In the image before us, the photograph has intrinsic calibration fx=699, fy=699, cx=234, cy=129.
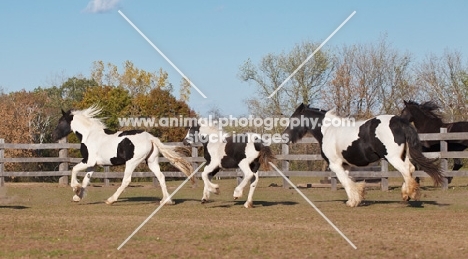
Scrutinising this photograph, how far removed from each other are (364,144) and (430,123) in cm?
636

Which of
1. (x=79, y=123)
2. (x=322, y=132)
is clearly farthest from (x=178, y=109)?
(x=322, y=132)

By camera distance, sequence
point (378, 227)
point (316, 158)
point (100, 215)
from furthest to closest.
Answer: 1. point (316, 158)
2. point (100, 215)
3. point (378, 227)

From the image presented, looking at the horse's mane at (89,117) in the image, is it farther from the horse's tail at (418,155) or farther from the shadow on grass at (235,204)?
the horse's tail at (418,155)

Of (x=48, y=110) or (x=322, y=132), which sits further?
(x=48, y=110)

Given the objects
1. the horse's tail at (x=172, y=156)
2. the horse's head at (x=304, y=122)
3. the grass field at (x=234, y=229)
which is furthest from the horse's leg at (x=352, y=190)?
the horse's tail at (x=172, y=156)

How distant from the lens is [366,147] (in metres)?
13.4

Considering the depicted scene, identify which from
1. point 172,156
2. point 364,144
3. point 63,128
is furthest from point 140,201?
point 364,144

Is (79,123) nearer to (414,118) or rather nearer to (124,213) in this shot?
(124,213)

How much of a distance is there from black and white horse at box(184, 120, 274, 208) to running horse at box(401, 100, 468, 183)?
5766mm

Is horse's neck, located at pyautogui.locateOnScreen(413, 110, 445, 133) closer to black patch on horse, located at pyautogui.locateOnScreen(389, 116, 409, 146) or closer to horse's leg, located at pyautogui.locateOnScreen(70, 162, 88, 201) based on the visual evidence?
black patch on horse, located at pyautogui.locateOnScreen(389, 116, 409, 146)

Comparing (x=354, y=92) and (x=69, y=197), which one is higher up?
(x=354, y=92)

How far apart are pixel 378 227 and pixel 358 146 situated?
351 centimetres

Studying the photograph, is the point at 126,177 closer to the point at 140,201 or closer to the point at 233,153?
the point at 140,201

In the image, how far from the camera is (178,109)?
133 feet
